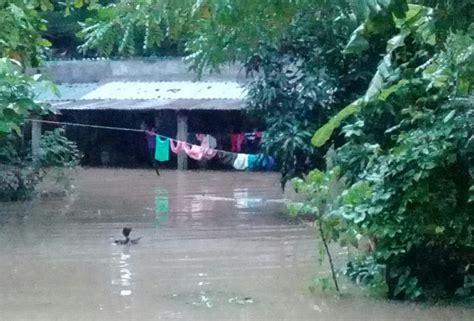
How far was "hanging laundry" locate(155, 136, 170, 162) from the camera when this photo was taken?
950 inches

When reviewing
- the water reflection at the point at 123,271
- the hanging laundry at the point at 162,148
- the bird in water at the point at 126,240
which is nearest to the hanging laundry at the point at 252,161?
the hanging laundry at the point at 162,148

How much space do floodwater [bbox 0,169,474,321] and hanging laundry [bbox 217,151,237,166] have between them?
4.99 meters

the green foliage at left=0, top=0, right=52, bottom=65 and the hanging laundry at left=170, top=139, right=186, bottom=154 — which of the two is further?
the hanging laundry at left=170, top=139, right=186, bottom=154

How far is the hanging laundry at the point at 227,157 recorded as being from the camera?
2275 cm

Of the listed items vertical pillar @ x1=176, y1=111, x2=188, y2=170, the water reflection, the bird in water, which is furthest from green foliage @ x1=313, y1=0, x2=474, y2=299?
Answer: vertical pillar @ x1=176, y1=111, x2=188, y2=170

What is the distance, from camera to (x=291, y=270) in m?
9.96

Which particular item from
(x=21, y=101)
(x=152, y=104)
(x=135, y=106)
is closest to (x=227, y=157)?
(x=152, y=104)

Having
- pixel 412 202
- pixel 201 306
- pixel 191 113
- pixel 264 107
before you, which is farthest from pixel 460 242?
pixel 191 113

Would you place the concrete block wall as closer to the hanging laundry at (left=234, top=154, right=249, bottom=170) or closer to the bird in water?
the hanging laundry at (left=234, top=154, right=249, bottom=170)

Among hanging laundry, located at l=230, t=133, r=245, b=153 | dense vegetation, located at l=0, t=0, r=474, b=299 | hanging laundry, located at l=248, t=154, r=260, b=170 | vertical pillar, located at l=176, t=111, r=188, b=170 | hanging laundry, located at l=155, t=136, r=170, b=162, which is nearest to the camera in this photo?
dense vegetation, located at l=0, t=0, r=474, b=299

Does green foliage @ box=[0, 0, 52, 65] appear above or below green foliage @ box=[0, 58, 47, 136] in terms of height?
above

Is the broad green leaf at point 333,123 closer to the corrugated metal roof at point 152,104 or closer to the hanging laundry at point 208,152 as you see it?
the corrugated metal roof at point 152,104

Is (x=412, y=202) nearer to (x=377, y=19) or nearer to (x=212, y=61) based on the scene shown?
(x=212, y=61)

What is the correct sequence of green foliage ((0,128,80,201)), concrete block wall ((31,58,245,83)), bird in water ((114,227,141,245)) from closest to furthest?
bird in water ((114,227,141,245))
green foliage ((0,128,80,201))
concrete block wall ((31,58,245,83))
